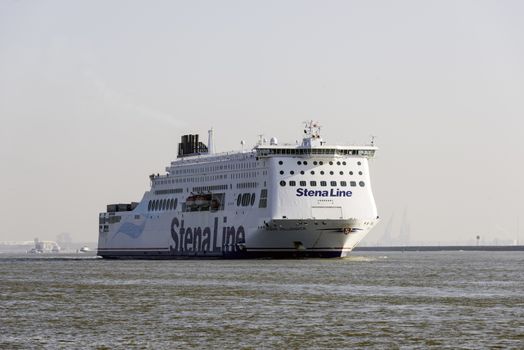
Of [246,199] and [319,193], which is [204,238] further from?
[319,193]

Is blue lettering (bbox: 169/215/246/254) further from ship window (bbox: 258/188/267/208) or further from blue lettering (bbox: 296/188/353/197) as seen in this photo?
blue lettering (bbox: 296/188/353/197)

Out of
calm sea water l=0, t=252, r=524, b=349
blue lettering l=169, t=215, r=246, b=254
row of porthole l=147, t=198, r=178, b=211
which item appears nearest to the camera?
calm sea water l=0, t=252, r=524, b=349

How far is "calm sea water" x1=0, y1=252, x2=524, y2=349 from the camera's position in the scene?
35.3 m

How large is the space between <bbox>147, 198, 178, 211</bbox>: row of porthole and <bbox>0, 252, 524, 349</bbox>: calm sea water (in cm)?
4888

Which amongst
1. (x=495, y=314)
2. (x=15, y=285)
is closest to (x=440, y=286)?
(x=495, y=314)

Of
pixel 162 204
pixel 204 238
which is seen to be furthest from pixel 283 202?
pixel 162 204

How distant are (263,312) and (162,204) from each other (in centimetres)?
7939

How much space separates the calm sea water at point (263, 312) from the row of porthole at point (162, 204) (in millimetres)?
48876

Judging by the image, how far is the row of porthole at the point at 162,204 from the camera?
394 ft

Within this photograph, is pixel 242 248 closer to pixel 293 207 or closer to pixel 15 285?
pixel 293 207

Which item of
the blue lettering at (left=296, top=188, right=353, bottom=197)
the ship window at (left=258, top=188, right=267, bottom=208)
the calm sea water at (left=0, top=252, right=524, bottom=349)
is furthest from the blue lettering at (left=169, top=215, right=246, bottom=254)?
the calm sea water at (left=0, top=252, right=524, bottom=349)

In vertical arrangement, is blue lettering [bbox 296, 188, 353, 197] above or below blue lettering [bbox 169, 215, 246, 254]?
above

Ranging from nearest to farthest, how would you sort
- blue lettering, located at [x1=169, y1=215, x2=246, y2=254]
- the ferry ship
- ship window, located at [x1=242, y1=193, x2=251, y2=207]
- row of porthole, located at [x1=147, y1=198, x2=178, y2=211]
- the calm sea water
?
the calm sea water < the ferry ship < ship window, located at [x1=242, y1=193, x2=251, y2=207] < blue lettering, located at [x1=169, y1=215, x2=246, y2=254] < row of porthole, located at [x1=147, y1=198, x2=178, y2=211]

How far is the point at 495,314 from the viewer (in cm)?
4338
